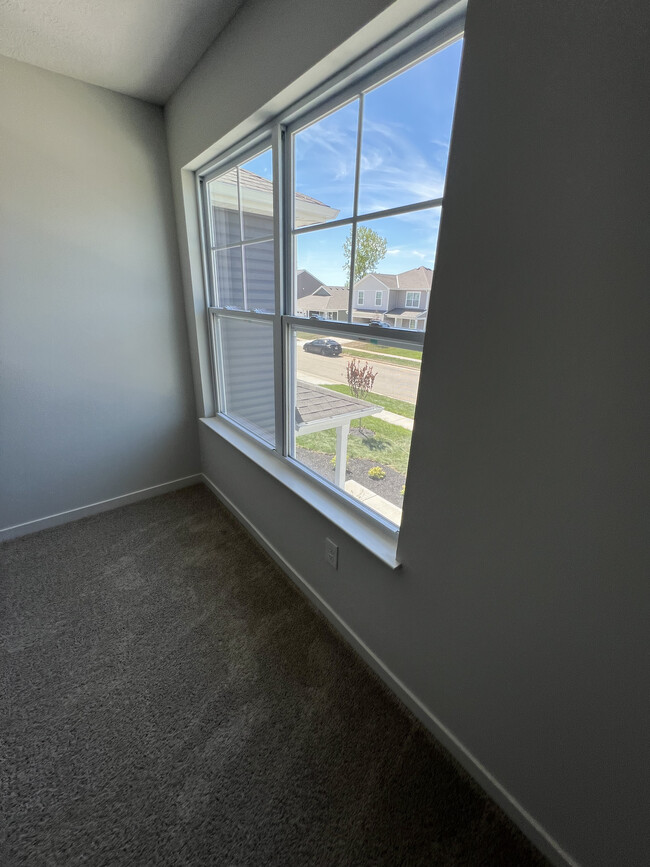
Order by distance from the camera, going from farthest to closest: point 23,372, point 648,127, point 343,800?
point 23,372
point 343,800
point 648,127

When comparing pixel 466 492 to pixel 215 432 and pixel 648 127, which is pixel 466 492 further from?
pixel 215 432

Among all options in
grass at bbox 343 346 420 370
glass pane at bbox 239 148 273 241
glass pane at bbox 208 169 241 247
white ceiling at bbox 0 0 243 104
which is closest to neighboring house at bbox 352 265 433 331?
grass at bbox 343 346 420 370

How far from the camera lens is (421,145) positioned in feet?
3.13

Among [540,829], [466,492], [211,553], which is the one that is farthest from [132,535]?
[540,829]

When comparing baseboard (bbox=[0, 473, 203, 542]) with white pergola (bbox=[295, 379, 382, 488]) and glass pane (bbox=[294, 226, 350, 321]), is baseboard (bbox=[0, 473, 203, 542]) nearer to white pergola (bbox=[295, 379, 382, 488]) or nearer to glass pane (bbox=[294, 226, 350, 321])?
white pergola (bbox=[295, 379, 382, 488])

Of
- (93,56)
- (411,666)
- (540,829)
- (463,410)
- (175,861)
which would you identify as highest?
(93,56)

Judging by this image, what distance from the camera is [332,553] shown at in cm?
145

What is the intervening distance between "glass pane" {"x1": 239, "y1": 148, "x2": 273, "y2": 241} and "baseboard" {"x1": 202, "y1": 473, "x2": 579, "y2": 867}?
5.67 feet

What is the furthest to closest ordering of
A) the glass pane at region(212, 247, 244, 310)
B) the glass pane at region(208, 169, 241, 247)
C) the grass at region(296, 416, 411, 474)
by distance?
the glass pane at region(212, 247, 244, 310) → the glass pane at region(208, 169, 241, 247) → the grass at region(296, 416, 411, 474)

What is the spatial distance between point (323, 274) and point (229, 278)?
932 millimetres

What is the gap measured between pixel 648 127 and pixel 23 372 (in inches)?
103

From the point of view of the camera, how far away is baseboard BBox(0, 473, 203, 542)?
210 cm

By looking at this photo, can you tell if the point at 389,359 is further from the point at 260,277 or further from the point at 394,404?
the point at 260,277

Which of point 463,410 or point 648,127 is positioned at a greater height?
point 648,127
